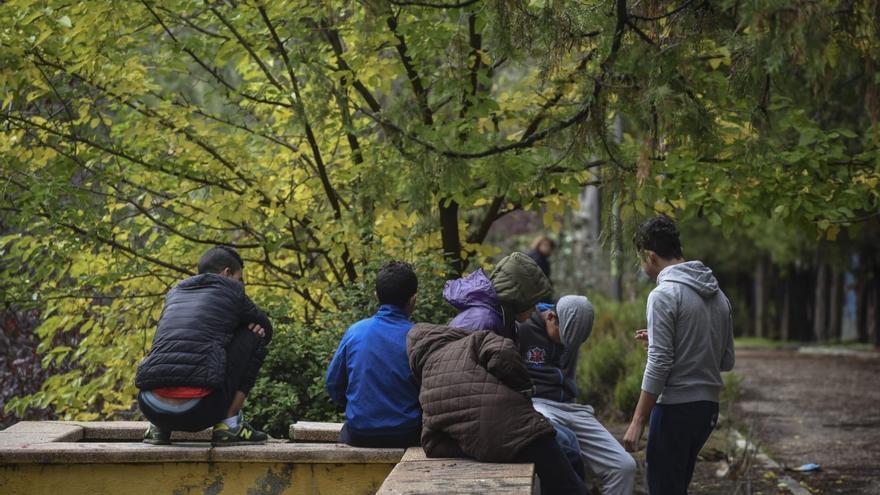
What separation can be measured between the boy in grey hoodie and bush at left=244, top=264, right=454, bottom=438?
2.41 meters

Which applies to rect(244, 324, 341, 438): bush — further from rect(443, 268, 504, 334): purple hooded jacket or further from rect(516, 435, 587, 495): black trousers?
rect(516, 435, 587, 495): black trousers

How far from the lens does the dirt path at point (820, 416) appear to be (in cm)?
1118

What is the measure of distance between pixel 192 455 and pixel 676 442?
8.47 ft

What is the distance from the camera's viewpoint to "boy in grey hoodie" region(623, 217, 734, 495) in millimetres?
5859

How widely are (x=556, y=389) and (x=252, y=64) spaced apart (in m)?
4.29

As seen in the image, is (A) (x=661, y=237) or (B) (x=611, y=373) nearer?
(A) (x=661, y=237)

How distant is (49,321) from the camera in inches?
353

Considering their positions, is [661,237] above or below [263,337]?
above

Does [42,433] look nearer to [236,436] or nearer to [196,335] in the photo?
[236,436]

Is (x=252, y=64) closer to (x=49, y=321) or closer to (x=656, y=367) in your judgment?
(x=49, y=321)

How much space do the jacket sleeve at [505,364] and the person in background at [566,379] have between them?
2.23 feet

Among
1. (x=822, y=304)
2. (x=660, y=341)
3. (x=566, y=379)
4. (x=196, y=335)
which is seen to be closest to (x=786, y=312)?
(x=822, y=304)

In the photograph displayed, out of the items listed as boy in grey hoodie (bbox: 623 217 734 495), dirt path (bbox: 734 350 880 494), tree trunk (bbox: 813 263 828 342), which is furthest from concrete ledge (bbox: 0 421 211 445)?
tree trunk (bbox: 813 263 828 342)

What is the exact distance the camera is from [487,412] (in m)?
5.70
